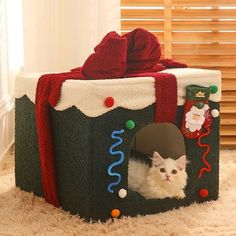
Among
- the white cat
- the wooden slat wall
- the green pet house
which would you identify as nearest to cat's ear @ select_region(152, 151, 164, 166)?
the white cat

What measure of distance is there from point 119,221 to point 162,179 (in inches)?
8.8

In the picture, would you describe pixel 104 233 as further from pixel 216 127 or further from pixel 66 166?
pixel 216 127

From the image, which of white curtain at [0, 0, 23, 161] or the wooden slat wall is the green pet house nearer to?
white curtain at [0, 0, 23, 161]

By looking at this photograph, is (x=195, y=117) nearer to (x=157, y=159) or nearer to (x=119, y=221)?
(x=157, y=159)

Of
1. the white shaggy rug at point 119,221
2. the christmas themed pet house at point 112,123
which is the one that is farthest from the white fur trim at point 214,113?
the white shaggy rug at point 119,221

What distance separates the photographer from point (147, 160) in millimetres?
1805

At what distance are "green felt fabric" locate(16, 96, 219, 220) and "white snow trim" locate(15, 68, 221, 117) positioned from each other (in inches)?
1.0

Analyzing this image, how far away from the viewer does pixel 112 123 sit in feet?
5.08

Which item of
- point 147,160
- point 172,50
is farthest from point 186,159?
point 172,50

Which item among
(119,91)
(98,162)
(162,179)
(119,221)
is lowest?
(119,221)

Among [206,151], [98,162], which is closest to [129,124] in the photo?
[98,162]

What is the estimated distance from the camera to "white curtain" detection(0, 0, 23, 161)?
233 cm

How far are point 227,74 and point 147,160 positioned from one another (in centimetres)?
107

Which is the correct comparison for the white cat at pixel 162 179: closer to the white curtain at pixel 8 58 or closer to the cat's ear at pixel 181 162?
the cat's ear at pixel 181 162
